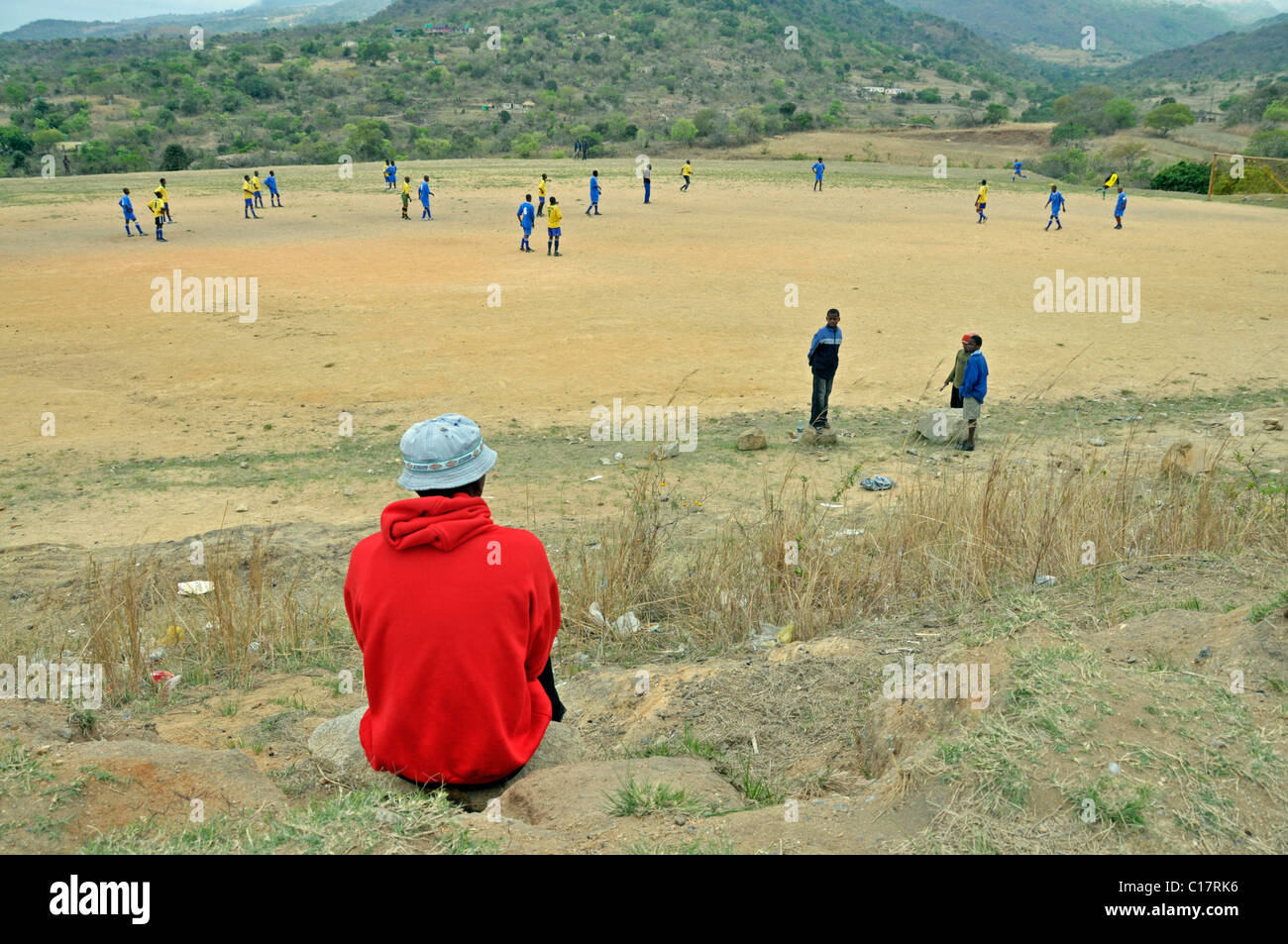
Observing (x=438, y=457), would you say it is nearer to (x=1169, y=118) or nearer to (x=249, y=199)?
(x=249, y=199)

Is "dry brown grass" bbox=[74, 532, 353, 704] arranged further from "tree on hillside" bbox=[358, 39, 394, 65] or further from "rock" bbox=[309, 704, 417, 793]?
"tree on hillside" bbox=[358, 39, 394, 65]

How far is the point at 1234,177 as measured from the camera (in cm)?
4188

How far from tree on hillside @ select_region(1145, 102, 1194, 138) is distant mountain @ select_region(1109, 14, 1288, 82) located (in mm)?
74749

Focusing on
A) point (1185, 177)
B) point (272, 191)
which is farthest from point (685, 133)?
point (272, 191)

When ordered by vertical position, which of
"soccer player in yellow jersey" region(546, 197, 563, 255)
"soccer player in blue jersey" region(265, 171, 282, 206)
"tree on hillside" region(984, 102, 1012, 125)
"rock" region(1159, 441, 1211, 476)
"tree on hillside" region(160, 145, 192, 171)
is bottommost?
"rock" region(1159, 441, 1211, 476)

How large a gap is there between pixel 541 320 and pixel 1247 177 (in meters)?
38.8

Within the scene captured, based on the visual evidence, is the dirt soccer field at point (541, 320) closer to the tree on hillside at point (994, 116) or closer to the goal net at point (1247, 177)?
the goal net at point (1247, 177)

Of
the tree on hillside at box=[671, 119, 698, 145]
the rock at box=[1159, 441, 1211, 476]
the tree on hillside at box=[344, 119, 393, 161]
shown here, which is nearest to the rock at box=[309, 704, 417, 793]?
the rock at box=[1159, 441, 1211, 476]

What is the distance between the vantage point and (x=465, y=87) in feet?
264

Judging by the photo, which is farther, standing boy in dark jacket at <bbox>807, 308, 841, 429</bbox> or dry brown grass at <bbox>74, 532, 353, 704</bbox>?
Answer: standing boy in dark jacket at <bbox>807, 308, 841, 429</bbox>

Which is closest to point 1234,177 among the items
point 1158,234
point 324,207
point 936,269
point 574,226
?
point 1158,234

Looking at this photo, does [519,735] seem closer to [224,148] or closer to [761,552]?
[761,552]

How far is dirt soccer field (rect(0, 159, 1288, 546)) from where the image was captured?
12812mm
